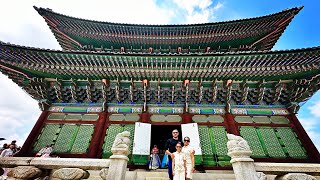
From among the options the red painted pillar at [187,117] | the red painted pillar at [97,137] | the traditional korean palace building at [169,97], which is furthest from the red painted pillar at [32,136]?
the red painted pillar at [187,117]

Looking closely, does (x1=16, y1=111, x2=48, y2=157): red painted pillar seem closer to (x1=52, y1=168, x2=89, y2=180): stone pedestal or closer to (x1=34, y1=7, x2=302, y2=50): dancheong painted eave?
(x1=52, y1=168, x2=89, y2=180): stone pedestal

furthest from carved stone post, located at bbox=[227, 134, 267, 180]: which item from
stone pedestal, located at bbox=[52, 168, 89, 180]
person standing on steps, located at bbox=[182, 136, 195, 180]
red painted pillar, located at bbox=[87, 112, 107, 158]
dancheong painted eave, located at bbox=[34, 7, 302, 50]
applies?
dancheong painted eave, located at bbox=[34, 7, 302, 50]

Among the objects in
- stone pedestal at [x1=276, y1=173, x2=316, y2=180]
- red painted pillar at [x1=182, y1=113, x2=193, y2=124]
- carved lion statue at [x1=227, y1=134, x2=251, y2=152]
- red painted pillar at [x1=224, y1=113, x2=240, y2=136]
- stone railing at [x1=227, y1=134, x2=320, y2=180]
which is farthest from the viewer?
red painted pillar at [x1=182, y1=113, x2=193, y2=124]

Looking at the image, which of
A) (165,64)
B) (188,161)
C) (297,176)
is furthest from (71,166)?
(165,64)

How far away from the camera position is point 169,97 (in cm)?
1016

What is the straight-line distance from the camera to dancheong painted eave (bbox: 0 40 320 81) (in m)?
8.28

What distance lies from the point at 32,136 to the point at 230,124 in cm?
1078

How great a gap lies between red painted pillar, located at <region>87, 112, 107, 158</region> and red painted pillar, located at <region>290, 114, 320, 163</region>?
10676 mm

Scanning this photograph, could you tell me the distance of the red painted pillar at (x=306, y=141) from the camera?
325 inches

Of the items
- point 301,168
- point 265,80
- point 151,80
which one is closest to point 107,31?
point 151,80

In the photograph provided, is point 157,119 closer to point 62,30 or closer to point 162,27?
point 162,27

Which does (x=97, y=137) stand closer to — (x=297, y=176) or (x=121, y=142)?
(x=121, y=142)

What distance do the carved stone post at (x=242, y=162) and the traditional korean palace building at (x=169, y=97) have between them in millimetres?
4001

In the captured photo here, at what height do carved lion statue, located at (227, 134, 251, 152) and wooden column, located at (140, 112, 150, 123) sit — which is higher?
wooden column, located at (140, 112, 150, 123)
